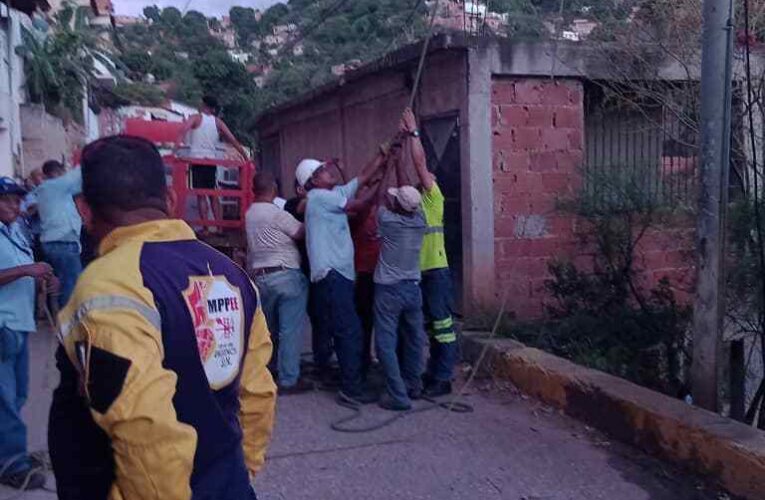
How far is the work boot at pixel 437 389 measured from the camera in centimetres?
734

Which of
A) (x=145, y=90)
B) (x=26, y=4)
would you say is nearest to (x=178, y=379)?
(x=26, y=4)

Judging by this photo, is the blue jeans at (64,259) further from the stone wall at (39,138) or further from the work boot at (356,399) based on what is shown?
the stone wall at (39,138)

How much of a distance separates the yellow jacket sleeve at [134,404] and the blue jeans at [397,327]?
4.79 metres

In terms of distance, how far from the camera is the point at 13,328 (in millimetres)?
Result: 5395

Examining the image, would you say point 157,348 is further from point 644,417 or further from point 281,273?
point 281,273

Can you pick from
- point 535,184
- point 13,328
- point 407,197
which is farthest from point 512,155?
point 13,328

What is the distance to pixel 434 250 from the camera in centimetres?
736

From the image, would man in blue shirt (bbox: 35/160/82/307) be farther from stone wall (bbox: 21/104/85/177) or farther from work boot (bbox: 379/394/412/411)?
stone wall (bbox: 21/104/85/177)

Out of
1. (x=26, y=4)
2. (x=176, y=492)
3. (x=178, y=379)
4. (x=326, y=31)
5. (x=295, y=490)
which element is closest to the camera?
(x=176, y=492)

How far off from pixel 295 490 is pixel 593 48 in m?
5.38

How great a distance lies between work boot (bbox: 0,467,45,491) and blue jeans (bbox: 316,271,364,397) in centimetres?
245

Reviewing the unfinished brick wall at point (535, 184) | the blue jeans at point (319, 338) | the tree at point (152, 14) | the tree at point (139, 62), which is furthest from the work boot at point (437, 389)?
the tree at point (139, 62)

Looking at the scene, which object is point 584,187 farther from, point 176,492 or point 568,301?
point 176,492

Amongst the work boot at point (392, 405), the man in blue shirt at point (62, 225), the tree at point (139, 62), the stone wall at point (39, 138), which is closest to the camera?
the work boot at point (392, 405)
